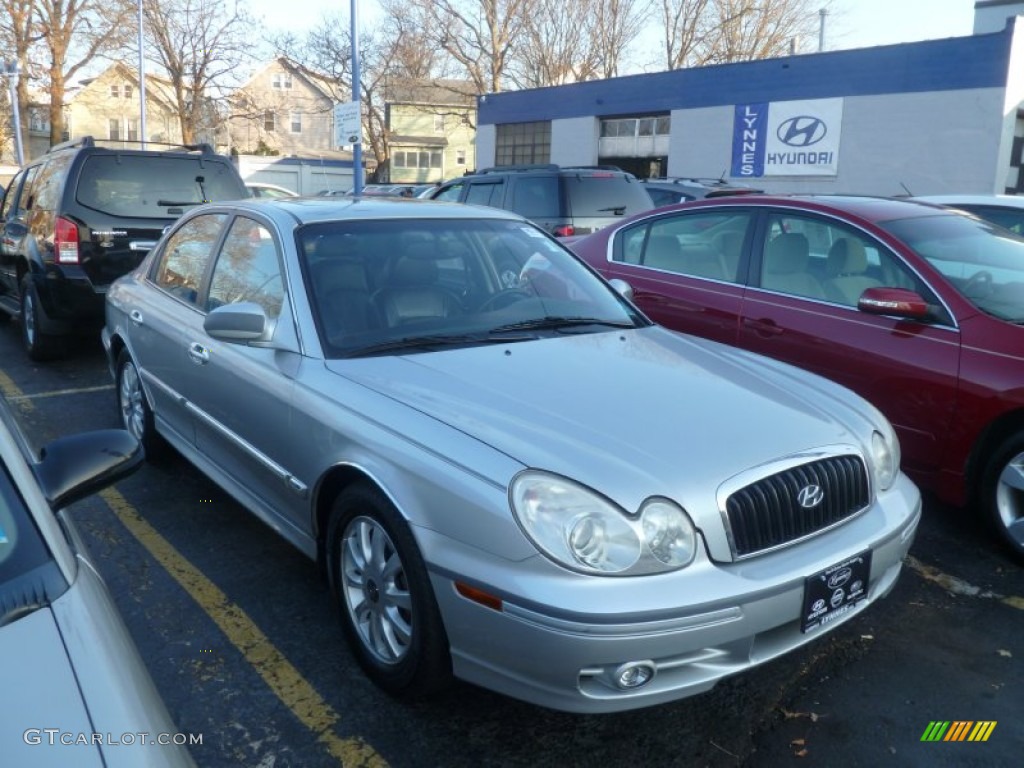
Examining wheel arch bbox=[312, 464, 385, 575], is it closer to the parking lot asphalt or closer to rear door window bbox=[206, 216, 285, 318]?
the parking lot asphalt

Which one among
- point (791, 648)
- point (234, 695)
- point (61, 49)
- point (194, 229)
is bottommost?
point (234, 695)

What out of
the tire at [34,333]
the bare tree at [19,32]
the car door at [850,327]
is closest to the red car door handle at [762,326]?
the car door at [850,327]

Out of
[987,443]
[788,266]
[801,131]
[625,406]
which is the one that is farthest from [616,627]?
[801,131]

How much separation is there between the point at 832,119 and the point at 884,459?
78.8ft

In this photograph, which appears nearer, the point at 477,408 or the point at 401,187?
the point at 477,408

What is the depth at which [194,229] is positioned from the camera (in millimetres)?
4809

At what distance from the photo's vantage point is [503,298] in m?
3.85

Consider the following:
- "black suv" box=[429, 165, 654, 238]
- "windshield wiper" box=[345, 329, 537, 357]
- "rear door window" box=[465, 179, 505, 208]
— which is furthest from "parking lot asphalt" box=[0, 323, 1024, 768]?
"rear door window" box=[465, 179, 505, 208]

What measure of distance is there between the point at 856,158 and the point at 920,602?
76.4 ft

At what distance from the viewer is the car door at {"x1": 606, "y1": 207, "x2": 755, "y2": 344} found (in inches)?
209

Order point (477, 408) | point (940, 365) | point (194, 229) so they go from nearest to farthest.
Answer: point (477, 408) → point (940, 365) → point (194, 229)

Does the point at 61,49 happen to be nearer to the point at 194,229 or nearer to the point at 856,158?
the point at 856,158

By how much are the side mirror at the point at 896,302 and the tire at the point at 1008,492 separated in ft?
2.41

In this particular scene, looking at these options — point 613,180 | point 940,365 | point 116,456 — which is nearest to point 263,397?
point 116,456
